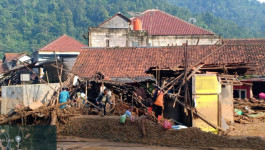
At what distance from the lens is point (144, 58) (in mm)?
30219

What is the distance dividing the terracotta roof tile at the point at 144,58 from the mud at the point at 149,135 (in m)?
13.2

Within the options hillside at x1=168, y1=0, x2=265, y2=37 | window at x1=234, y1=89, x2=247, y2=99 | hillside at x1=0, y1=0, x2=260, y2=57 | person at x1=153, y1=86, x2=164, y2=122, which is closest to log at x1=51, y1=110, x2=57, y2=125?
person at x1=153, y1=86, x2=164, y2=122

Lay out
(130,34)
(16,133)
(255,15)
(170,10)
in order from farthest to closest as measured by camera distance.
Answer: (255,15) < (170,10) < (130,34) < (16,133)

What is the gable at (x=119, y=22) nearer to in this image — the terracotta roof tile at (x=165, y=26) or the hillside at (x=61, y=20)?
the terracotta roof tile at (x=165, y=26)

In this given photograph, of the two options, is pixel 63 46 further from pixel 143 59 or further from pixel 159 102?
pixel 159 102

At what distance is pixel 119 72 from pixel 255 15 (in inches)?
6461

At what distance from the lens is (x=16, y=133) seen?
33.8 ft

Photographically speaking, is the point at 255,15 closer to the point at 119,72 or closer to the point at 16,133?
the point at 119,72

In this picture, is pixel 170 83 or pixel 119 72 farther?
pixel 119 72

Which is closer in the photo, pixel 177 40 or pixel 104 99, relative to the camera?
pixel 104 99

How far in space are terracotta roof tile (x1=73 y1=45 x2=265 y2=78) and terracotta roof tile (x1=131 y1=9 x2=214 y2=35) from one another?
51.8ft

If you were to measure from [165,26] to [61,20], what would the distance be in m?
70.2

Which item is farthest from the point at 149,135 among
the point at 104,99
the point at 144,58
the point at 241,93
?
the point at 144,58

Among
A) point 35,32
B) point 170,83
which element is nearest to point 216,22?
point 35,32
